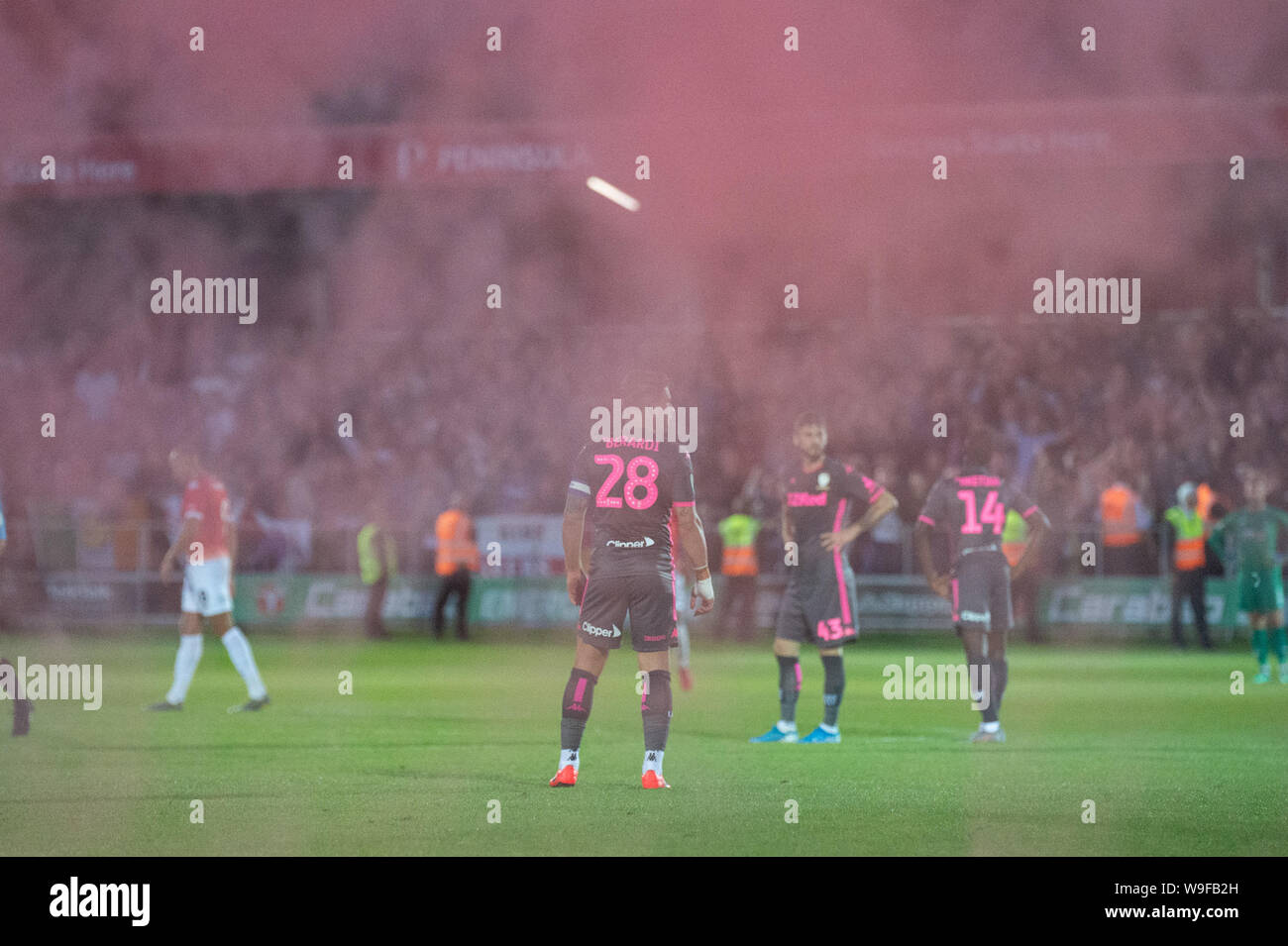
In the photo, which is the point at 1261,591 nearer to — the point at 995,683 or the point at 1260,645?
the point at 1260,645

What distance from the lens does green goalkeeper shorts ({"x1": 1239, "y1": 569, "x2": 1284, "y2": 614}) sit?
1403cm

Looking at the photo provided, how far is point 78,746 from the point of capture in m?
9.19

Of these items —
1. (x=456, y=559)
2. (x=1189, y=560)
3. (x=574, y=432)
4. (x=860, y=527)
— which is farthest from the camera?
(x=456, y=559)

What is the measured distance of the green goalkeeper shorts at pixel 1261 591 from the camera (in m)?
14.0

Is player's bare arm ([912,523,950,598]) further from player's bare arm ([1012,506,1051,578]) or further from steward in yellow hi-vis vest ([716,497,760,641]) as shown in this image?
Answer: steward in yellow hi-vis vest ([716,497,760,641])

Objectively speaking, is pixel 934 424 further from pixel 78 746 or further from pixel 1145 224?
pixel 78 746

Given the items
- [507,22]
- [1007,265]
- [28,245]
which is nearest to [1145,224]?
[1007,265]

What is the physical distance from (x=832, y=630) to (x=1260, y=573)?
6.48 m

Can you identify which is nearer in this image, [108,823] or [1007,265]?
[108,823]

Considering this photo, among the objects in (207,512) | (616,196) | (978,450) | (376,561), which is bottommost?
(376,561)

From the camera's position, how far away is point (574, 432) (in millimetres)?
17516

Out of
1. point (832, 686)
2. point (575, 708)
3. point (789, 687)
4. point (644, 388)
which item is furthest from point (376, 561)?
point (644, 388)

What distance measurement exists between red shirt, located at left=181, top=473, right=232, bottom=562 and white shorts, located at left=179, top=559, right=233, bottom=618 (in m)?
0.09
